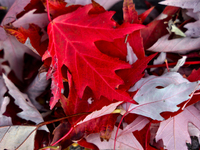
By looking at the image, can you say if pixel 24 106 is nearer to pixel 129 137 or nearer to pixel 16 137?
pixel 16 137

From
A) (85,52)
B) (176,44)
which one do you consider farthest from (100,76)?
(176,44)

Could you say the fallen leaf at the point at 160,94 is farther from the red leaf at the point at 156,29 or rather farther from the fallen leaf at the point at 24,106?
the fallen leaf at the point at 24,106

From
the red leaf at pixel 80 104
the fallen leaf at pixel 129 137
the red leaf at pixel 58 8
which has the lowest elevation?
the fallen leaf at pixel 129 137

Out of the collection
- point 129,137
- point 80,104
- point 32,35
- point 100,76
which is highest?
point 32,35

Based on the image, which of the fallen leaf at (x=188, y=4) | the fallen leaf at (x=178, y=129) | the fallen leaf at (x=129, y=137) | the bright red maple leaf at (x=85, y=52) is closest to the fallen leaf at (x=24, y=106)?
the bright red maple leaf at (x=85, y=52)

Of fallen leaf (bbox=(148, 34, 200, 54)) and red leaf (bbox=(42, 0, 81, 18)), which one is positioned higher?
red leaf (bbox=(42, 0, 81, 18))

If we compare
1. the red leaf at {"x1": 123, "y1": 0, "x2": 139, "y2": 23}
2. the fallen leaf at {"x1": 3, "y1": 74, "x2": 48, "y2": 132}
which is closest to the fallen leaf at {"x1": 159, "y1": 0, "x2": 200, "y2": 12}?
the red leaf at {"x1": 123, "y1": 0, "x2": 139, "y2": 23}

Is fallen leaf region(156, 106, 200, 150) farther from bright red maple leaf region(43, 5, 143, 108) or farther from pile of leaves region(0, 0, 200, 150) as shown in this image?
bright red maple leaf region(43, 5, 143, 108)

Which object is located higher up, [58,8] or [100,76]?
[58,8]
